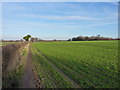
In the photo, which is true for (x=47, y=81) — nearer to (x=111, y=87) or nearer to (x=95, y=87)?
(x=95, y=87)

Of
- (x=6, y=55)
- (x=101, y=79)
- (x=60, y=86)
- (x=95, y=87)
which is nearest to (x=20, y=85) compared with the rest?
(x=6, y=55)

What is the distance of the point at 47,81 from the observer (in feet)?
17.8

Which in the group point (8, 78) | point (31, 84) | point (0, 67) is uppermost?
point (0, 67)

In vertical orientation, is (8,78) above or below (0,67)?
below

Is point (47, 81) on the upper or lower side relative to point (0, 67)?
lower

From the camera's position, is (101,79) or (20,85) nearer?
(20,85)

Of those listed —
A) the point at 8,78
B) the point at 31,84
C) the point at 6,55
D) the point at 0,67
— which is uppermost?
the point at 6,55

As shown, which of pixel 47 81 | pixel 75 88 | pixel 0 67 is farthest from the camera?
pixel 47 81

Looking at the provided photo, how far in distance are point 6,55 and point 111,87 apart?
5.62 meters

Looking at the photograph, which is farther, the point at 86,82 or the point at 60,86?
the point at 86,82

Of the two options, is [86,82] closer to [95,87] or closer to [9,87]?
[95,87]

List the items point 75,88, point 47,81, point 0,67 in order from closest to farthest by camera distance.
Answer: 1. point 75,88
2. point 0,67
3. point 47,81

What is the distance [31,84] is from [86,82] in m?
2.99

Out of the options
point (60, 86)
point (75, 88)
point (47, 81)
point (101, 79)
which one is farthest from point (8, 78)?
point (101, 79)
